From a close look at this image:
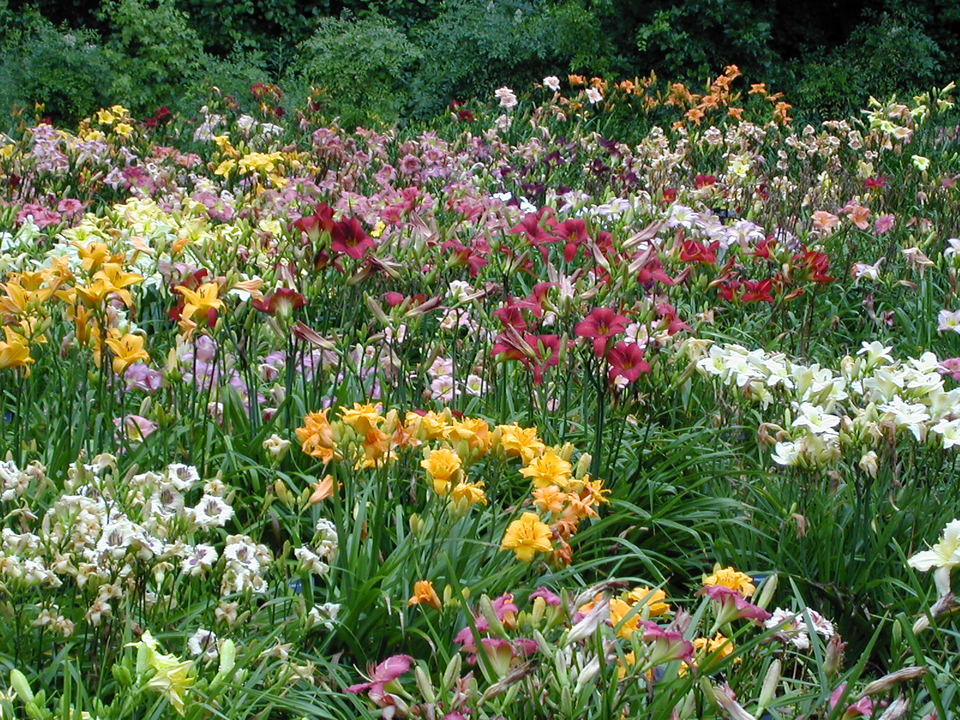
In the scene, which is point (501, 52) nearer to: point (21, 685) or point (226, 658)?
point (226, 658)

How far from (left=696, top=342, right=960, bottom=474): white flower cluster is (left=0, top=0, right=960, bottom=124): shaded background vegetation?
7.21 m

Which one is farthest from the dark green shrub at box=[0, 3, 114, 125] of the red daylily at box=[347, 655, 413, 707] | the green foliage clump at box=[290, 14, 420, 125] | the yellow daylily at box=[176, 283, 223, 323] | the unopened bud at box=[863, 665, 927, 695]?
the unopened bud at box=[863, 665, 927, 695]

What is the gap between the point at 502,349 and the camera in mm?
3133

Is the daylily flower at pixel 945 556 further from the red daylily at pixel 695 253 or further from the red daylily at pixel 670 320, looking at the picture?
the red daylily at pixel 695 253

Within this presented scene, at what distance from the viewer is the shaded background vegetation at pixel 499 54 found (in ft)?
34.1

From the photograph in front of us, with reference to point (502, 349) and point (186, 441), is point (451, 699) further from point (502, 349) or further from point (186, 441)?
point (186, 441)

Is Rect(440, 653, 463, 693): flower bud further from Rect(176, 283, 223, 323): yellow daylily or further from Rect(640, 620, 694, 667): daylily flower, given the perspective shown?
Rect(176, 283, 223, 323): yellow daylily

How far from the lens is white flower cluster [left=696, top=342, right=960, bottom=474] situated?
2629mm

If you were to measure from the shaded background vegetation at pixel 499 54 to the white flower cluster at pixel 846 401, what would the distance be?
7.21 m

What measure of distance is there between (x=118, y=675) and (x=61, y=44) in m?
10.1

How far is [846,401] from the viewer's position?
3.14m

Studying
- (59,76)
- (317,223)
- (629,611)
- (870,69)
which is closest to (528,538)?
(629,611)

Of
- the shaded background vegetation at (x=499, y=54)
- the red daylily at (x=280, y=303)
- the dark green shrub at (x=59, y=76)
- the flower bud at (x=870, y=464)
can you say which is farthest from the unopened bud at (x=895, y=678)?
the dark green shrub at (x=59, y=76)

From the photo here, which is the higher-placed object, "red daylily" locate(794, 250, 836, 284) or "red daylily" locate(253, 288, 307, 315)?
"red daylily" locate(253, 288, 307, 315)
